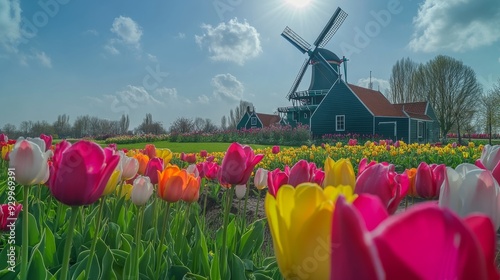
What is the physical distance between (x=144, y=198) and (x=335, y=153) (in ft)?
24.6

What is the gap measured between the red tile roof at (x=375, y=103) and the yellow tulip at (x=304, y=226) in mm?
23967

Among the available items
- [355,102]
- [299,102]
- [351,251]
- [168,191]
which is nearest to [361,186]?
[351,251]

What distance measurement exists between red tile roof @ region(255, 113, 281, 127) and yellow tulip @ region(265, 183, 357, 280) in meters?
34.3

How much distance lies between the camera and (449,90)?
1241 inches

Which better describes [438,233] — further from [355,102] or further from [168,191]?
[355,102]

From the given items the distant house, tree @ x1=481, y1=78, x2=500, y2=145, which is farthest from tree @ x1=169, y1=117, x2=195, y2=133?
tree @ x1=481, y1=78, x2=500, y2=145

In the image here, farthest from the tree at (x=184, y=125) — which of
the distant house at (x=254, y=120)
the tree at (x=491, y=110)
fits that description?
the tree at (x=491, y=110)

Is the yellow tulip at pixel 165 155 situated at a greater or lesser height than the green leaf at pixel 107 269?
greater

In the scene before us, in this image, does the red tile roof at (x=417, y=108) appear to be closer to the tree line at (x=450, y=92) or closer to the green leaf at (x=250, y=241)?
the tree line at (x=450, y=92)

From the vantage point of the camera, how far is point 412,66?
3716 cm

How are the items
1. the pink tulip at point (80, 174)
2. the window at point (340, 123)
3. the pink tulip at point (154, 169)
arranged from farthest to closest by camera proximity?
the window at point (340, 123), the pink tulip at point (154, 169), the pink tulip at point (80, 174)

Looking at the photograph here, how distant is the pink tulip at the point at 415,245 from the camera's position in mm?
242

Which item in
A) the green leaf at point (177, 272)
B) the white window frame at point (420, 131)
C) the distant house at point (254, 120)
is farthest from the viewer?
the distant house at point (254, 120)

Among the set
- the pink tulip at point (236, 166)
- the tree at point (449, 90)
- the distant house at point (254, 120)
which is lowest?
the pink tulip at point (236, 166)
